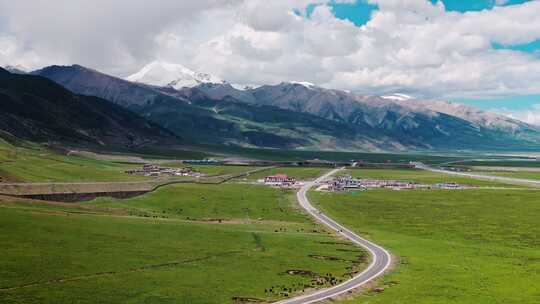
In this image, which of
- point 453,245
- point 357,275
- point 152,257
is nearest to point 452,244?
point 453,245

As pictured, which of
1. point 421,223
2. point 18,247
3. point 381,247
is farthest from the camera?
point 421,223

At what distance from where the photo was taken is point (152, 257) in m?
85.8

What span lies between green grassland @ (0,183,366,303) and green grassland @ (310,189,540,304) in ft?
35.9

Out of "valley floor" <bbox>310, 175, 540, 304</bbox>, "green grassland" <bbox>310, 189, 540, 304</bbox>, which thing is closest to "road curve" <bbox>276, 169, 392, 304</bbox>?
"green grassland" <bbox>310, 189, 540, 304</bbox>

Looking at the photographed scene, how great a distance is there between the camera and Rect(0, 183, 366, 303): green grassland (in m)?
65.8

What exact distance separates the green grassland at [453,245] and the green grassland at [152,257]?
430 inches

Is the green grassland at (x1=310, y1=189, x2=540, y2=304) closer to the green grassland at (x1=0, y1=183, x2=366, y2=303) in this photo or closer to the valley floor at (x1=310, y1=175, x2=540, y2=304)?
the valley floor at (x1=310, y1=175, x2=540, y2=304)

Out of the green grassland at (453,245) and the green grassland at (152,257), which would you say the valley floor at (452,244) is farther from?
the green grassland at (152,257)

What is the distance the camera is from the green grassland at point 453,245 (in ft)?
241

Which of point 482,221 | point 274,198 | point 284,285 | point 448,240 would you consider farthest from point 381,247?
point 274,198

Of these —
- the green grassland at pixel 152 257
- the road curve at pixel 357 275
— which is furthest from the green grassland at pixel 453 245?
the green grassland at pixel 152 257

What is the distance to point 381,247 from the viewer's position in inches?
4358

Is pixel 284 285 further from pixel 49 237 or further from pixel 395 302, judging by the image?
Answer: pixel 49 237

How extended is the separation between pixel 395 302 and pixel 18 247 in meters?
53.6
